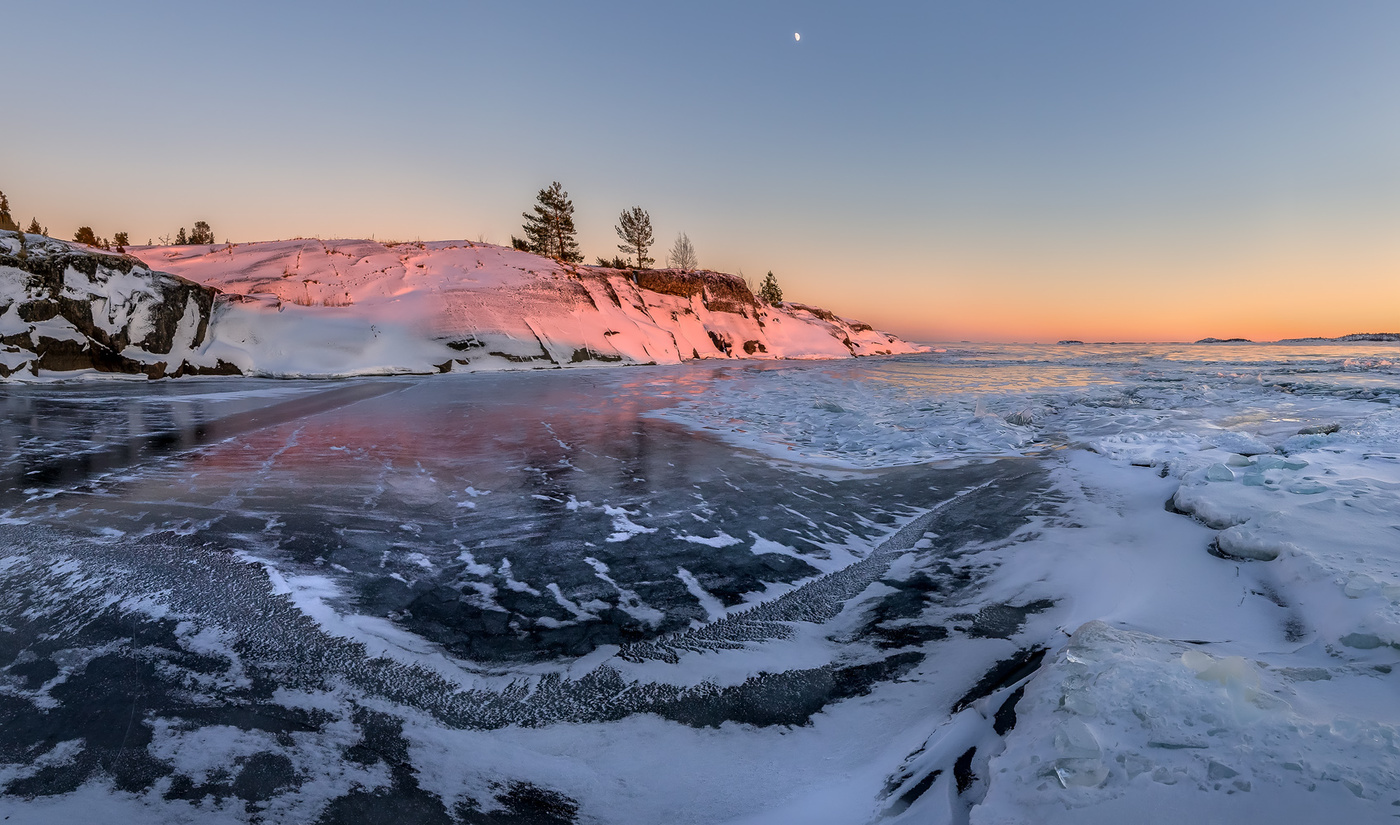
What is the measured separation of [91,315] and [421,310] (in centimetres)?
699

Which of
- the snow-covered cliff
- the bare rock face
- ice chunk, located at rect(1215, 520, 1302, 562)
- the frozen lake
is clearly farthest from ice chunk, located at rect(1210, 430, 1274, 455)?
the bare rock face

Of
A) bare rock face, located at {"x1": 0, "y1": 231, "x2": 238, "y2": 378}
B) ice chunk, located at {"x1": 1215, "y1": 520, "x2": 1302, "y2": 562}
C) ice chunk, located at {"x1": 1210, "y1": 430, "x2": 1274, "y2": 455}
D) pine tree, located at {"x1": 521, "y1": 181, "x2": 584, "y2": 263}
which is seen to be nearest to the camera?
ice chunk, located at {"x1": 1215, "y1": 520, "x2": 1302, "y2": 562}

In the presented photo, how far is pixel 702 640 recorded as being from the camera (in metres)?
1.87

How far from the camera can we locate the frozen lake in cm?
112

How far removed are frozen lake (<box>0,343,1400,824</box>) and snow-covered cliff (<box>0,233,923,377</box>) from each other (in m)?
11.3

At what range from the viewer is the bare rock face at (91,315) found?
10.9 m

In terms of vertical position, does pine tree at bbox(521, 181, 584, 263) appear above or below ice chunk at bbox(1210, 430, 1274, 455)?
above

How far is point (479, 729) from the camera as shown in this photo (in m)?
1.43

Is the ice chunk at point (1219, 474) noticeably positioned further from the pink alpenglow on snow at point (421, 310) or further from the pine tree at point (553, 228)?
the pine tree at point (553, 228)

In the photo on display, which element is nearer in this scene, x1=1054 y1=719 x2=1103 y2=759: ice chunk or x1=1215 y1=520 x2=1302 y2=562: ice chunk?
x1=1054 y1=719 x2=1103 y2=759: ice chunk

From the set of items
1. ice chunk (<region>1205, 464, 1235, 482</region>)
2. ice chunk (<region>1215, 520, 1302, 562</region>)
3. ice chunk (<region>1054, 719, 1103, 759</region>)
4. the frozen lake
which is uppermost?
ice chunk (<region>1205, 464, 1235, 482</region>)

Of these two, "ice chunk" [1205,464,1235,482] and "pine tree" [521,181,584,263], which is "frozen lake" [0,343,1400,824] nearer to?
"ice chunk" [1205,464,1235,482]

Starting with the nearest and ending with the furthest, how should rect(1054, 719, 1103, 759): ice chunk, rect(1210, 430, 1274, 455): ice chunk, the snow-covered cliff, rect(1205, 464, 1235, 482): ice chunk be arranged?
rect(1054, 719, 1103, 759): ice chunk → rect(1205, 464, 1235, 482): ice chunk → rect(1210, 430, 1274, 455): ice chunk → the snow-covered cliff

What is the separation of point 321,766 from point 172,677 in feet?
2.31
